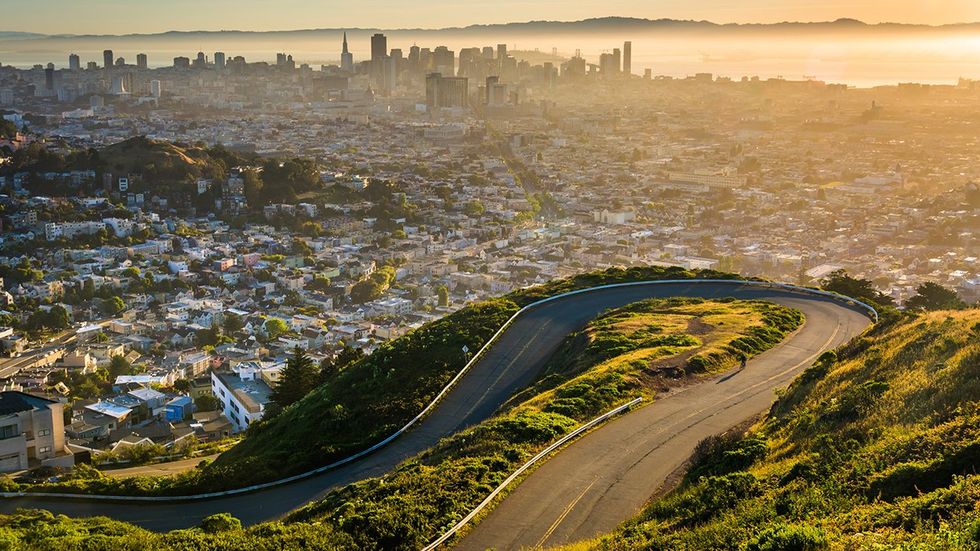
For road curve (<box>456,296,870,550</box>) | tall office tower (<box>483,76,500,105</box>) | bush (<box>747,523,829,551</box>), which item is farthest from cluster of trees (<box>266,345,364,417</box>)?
tall office tower (<box>483,76,500,105</box>)

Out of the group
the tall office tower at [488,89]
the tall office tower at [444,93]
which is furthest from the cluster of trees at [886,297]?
the tall office tower at [488,89]

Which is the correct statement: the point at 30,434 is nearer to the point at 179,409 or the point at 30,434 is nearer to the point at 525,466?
the point at 179,409

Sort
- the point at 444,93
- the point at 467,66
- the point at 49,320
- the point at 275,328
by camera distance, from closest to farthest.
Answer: the point at 275,328
the point at 49,320
the point at 444,93
the point at 467,66

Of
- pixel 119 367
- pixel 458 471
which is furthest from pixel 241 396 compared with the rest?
pixel 458 471

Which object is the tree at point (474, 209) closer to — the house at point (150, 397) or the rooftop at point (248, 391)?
the rooftop at point (248, 391)

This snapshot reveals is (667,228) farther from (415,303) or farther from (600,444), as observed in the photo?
(600,444)

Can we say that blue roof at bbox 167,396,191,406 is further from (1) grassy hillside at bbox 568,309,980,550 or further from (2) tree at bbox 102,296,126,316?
(1) grassy hillside at bbox 568,309,980,550

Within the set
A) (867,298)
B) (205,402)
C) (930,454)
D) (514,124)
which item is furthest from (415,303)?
(514,124)
